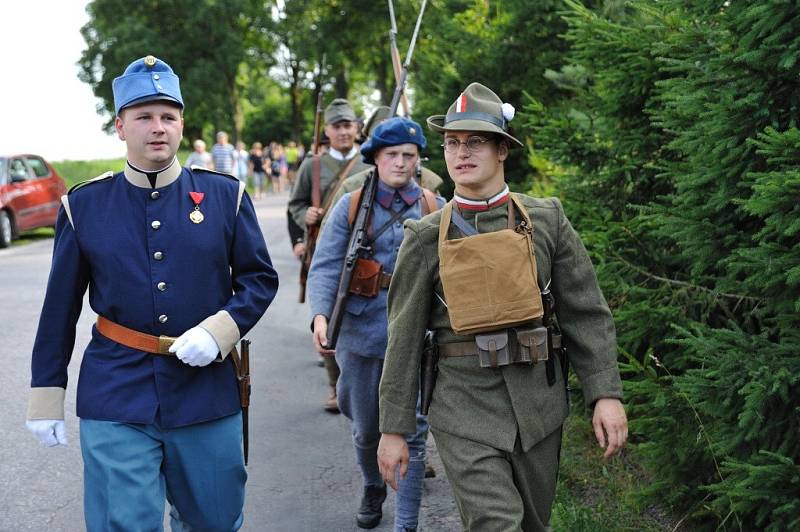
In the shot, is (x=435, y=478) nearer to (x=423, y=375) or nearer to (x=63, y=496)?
(x=63, y=496)

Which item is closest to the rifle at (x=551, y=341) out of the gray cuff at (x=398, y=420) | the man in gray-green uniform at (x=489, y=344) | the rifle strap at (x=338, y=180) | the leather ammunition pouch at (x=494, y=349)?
the man in gray-green uniform at (x=489, y=344)

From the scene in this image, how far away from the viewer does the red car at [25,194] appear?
Result: 18031 mm

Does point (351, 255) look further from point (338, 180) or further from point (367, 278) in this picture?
point (338, 180)

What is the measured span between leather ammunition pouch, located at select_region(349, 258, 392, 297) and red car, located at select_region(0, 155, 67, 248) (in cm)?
1369

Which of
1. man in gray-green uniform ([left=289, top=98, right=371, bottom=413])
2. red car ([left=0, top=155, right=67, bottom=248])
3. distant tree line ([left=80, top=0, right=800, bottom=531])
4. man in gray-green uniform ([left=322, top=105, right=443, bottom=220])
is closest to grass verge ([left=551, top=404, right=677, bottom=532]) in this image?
distant tree line ([left=80, top=0, right=800, bottom=531])

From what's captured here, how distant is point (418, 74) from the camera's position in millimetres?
12289

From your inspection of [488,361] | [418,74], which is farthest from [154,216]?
[418,74]

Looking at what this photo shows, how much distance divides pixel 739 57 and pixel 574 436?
3.09 metres

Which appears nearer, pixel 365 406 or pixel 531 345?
pixel 531 345

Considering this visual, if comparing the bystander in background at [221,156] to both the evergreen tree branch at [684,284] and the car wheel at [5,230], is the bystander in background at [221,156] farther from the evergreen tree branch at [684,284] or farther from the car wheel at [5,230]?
the evergreen tree branch at [684,284]

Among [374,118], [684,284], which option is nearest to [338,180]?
[374,118]

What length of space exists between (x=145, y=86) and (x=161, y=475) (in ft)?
4.46

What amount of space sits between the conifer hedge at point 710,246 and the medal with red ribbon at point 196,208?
1892 millimetres

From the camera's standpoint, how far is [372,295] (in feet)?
16.6
